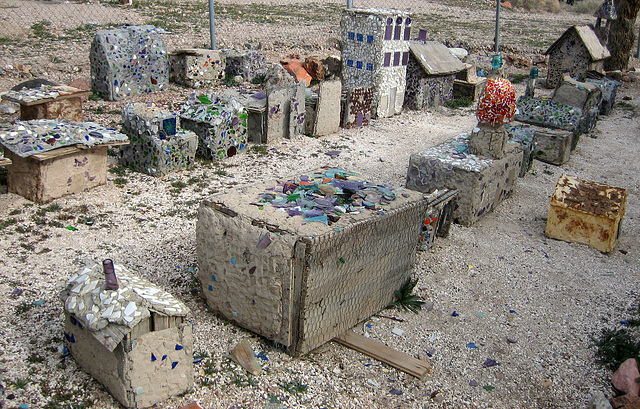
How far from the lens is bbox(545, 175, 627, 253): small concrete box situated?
7.49m

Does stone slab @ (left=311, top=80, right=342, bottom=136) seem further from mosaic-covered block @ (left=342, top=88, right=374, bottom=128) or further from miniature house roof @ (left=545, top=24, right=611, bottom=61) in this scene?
miniature house roof @ (left=545, top=24, right=611, bottom=61)

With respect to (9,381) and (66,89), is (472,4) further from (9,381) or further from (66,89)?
(9,381)

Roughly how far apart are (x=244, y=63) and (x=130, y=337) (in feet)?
33.8

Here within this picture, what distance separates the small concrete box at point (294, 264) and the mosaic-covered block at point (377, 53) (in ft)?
22.8

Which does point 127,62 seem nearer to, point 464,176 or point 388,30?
point 388,30

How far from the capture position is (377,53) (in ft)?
40.7

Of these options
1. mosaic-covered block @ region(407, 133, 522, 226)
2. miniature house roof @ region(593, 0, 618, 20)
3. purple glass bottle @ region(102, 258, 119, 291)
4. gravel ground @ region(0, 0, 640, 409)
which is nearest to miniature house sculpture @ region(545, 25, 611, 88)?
miniature house roof @ region(593, 0, 618, 20)

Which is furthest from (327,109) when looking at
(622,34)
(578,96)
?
(622,34)

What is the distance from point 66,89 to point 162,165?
232 cm

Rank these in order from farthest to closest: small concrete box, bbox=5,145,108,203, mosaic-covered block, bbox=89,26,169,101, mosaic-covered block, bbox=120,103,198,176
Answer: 1. mosaic-covered block, bbox=89,26,169,101
2. mosaic-covered block, bbox=120,103,198,176
3. small concrete box, bbox=5,145,108,203

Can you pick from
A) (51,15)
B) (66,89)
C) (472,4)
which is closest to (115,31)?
(66,89)

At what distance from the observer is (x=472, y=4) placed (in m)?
30.8

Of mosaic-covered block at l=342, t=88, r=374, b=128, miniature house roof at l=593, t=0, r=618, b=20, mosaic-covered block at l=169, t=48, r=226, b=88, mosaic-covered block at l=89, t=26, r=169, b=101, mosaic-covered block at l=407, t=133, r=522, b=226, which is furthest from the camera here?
miniature house roof at l=593, t=0, r=618, b=20

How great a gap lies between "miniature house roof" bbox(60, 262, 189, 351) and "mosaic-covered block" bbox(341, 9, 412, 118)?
8308mm
